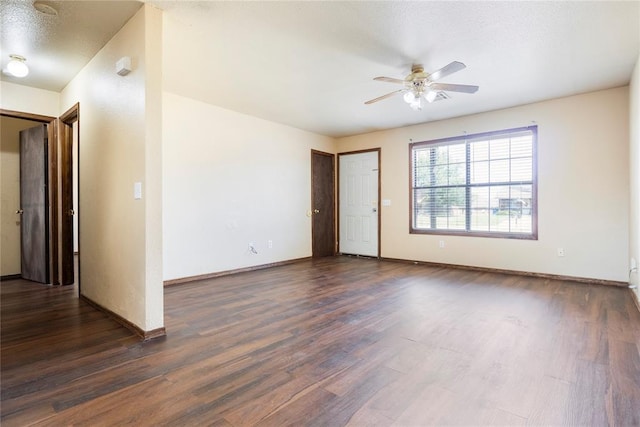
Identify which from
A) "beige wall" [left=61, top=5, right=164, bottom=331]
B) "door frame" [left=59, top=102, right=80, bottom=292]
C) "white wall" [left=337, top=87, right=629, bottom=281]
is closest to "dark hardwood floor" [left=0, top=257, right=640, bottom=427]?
"beige wall" [left=61, top=5, right=164, bottom=331]

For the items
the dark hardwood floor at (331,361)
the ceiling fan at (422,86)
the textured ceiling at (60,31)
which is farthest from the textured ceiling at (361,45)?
the dark hardwood floor at (331,361)

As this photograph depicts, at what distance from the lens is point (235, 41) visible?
2.77m

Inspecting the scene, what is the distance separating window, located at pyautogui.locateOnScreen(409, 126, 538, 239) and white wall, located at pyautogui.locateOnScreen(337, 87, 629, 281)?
5.4 inches

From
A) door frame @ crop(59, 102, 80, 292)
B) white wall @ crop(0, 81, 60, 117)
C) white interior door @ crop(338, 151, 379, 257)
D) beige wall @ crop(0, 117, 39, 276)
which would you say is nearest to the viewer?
white wall @ crop(0, 81, 60, 117)

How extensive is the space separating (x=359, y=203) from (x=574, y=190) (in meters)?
3.38

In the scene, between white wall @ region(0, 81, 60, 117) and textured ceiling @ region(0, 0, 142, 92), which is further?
white wall @ region(0, 81, 60, 117)

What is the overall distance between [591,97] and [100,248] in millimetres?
5943

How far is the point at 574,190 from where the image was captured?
4.16m

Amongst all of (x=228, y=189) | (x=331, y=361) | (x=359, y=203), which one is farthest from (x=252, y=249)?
(x=331, y=361)

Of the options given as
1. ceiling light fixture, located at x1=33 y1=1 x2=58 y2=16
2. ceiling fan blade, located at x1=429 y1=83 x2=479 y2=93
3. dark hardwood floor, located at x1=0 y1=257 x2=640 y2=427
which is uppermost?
ceiling light fixture, located at x1=33 y1=1 x2=58 y2=16

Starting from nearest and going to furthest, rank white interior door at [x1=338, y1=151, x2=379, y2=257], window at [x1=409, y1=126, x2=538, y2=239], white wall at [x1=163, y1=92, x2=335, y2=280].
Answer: white wall at [x1=163, y1=92, x2=335, y2=280], window at [x1=409, y1=126, x2=538, y2=239], white interior door at [x1=338, y1=151, x2=379, y2=257]

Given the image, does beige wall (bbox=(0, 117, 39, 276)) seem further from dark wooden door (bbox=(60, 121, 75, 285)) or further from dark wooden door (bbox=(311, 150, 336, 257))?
dark wooden door (bbox=(311, 150, 336, 257))

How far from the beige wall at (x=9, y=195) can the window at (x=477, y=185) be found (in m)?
5.94

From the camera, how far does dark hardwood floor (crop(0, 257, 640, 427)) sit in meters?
1.51
